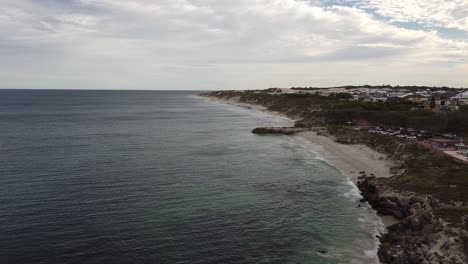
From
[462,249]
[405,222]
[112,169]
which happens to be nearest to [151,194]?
[112,169]

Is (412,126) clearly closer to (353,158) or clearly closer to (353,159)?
(353,158)

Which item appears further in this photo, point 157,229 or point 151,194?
point 151,194

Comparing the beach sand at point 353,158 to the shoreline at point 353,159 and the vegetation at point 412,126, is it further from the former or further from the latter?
the vegetation at point 412,126

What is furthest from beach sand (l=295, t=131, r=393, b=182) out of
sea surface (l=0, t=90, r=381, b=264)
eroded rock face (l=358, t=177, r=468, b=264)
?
eroded rock face (l=358, t=177, r=468, b=264)

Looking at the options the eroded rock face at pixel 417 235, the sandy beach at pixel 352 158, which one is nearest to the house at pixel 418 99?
the sandy beach at pixel 352 158

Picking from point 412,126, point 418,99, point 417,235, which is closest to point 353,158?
point 412,126

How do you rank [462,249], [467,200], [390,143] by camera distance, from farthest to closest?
[390,143] → [467,200] → [462,249]

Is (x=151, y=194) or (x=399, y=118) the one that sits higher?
(x=399, y=118)

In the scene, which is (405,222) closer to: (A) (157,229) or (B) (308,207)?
(B) (308,207)
